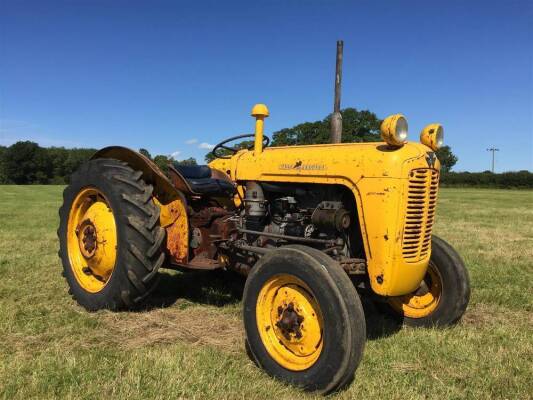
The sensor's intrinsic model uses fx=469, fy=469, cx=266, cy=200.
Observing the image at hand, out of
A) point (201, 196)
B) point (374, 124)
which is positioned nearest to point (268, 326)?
point (201, 196)

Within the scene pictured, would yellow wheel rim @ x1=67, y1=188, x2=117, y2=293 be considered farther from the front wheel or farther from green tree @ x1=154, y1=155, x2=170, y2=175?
the front wheel

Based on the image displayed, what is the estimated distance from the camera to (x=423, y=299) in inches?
167

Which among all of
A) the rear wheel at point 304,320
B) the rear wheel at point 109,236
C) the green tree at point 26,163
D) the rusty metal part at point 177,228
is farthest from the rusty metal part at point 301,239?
the green tree at point 26,163

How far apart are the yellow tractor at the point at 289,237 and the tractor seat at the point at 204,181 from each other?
13 millimetres

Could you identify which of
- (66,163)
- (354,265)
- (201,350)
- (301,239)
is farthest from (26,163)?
(354,265)

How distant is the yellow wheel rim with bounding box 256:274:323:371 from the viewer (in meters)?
3.00

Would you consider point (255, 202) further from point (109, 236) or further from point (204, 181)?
point (109, 236)

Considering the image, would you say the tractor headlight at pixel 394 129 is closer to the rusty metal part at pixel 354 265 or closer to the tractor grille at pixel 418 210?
the tractor grille at pixel 418 210

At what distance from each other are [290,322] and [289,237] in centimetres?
78

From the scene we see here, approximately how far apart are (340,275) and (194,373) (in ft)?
3.71

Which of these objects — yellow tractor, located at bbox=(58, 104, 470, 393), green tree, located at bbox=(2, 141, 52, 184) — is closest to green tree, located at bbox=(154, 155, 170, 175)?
yellow tractor, located at bbox=(58, 104, 470, 393)

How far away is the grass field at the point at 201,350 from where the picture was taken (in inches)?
112

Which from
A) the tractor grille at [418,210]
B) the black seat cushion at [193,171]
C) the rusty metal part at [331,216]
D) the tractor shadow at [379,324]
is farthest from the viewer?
the black seat cushion at [193,171]

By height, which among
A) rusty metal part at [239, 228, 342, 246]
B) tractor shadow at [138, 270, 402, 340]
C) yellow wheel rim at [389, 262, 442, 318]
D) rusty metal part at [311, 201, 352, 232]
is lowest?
tractor shadow at [138, 270, 402, 340]
